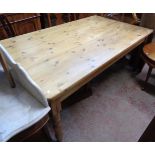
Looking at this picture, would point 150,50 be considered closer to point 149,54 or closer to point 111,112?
point 149,54

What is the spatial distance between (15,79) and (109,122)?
964mm

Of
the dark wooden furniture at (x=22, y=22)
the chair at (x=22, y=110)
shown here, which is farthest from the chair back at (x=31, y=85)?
the dark wooden furniture at (x=22, y=22)

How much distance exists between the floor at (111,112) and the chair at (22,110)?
508mm

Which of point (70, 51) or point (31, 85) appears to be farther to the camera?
point (70, 51)

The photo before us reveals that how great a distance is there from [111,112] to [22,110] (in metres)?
0.98

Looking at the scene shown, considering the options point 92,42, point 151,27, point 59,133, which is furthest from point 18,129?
point 151,27

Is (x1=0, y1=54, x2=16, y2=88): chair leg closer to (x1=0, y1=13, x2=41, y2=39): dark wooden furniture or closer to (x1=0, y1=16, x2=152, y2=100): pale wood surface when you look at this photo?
(x1=0, y1=16, x2=152, y2=100): pale wood surface

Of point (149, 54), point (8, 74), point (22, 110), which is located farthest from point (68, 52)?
point (149, 54)

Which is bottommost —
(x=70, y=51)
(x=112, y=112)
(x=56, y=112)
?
(x=112, y=112)

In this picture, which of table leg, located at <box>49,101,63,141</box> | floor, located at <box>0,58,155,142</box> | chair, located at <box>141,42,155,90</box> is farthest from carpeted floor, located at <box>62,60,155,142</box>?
chair, located at <box>141,42,155,90</box>

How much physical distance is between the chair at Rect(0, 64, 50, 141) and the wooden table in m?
0.07

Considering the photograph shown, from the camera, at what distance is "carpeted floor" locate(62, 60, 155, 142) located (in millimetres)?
1441

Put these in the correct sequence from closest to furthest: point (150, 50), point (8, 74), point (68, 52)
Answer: point (8, 74) → point (68, 52) → point (150, 50)

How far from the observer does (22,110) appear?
0.97 m
